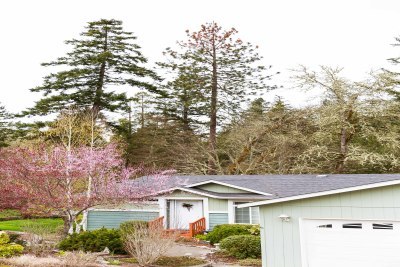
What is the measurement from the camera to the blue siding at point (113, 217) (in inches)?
884

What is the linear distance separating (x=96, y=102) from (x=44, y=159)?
18.0 m

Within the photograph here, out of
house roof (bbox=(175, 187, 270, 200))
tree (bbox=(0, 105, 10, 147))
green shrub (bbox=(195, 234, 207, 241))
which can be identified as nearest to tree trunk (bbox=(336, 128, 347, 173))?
house roof (bbox=(175, 187, 270, 200))

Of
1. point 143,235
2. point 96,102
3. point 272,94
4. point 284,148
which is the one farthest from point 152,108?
point 143,235

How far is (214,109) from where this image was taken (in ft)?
114

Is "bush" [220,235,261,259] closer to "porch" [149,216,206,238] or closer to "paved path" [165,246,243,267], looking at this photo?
"paved path" [165,246,243,267]

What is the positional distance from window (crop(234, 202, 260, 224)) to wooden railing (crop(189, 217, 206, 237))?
1774 millimetres

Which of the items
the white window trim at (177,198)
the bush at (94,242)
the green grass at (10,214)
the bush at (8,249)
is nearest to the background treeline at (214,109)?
the green grass at (10,214)

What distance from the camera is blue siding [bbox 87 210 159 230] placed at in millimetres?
22453

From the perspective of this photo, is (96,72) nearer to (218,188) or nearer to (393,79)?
(218,188)

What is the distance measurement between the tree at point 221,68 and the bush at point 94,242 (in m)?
20.3

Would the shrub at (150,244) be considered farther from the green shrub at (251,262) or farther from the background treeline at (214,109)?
the background treeline at (214,109)

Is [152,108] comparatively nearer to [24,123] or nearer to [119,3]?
[24,123]

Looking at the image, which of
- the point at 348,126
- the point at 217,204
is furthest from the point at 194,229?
the point at 348,126

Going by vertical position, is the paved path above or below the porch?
below
